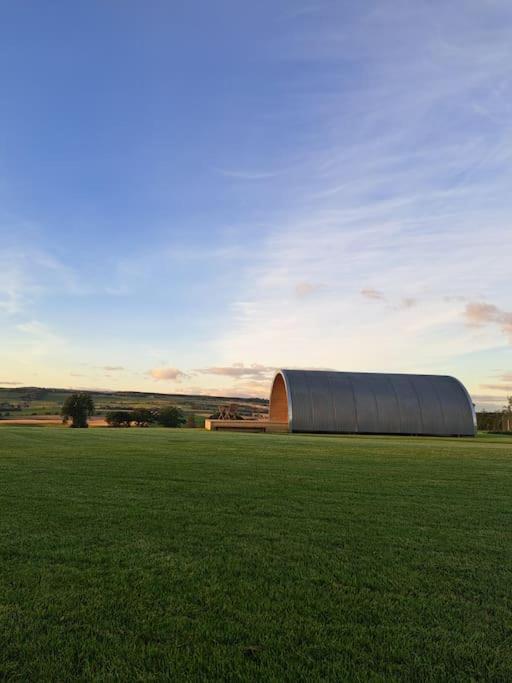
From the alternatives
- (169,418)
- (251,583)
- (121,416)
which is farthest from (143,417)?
(251,583)

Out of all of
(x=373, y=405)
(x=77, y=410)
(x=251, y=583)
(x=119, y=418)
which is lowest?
(x=119, y=418)

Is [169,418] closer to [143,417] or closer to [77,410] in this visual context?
[143,417]

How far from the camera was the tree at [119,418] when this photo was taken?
4641 centimetres

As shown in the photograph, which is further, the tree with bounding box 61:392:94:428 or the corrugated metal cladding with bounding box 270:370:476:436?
the tree with bounding box 61:392:94:428

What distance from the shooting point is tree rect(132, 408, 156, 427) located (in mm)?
47969

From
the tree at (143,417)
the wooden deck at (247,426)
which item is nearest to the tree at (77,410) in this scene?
the tree at (143,417)

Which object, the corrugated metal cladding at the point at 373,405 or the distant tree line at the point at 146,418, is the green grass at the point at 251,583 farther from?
the distant tree line at the point at 146,418

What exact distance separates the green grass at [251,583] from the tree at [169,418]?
3986 centimetres

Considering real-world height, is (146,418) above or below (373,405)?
below

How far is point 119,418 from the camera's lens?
4712 centimetres

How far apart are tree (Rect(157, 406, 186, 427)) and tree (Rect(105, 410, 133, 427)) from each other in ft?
9.85

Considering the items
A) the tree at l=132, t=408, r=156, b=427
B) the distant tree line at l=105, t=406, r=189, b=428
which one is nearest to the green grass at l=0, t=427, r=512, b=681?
the distant tree line at l=105, t=406, r=189, b=428

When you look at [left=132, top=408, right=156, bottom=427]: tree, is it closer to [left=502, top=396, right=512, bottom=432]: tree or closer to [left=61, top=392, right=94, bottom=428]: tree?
[left=61, top=392, right=94, bottom=428]: tree

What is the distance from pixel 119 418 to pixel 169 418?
193 inches
